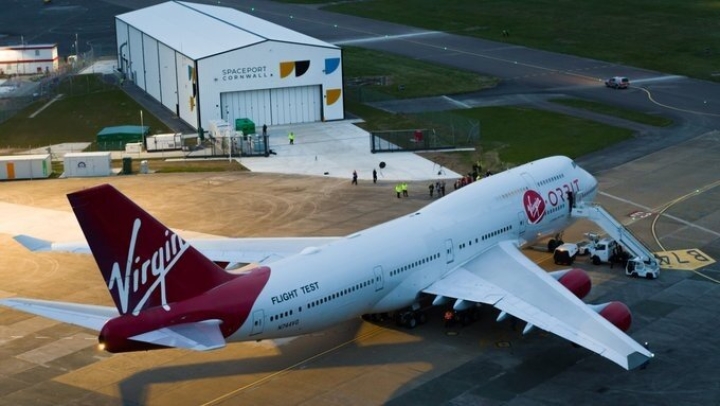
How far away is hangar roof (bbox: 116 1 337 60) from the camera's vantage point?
407ft

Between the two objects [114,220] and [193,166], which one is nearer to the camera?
[114,220]

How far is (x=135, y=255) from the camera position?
162 ft

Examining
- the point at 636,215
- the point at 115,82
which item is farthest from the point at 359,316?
the point at 115,82

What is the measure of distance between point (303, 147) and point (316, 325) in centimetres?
5879

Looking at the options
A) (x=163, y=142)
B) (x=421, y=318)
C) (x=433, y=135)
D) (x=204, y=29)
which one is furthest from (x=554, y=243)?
(x=204, y=29)

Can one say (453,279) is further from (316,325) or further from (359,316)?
(316,325)

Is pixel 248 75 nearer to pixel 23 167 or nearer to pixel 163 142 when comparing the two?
pixel 163 142

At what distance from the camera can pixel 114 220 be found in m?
47.9

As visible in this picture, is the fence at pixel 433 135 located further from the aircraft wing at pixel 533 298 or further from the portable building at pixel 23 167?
the aircraft wing at pixel 533 298

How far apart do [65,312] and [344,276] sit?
50.4ft

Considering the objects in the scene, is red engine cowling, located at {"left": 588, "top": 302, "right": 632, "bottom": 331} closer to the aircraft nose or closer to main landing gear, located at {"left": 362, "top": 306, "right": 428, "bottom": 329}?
main landing gear, located at {"left": 362, "top": 306, "right": 428, "bottom": 329}

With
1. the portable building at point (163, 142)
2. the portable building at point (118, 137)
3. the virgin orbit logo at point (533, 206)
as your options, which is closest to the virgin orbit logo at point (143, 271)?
the virgin orbit logo at point (533, 206)

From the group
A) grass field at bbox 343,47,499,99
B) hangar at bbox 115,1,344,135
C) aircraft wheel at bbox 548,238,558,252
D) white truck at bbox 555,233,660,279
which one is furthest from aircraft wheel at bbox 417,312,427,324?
grass field at bbox 343,47,499,99

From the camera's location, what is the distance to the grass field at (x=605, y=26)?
15638cm
